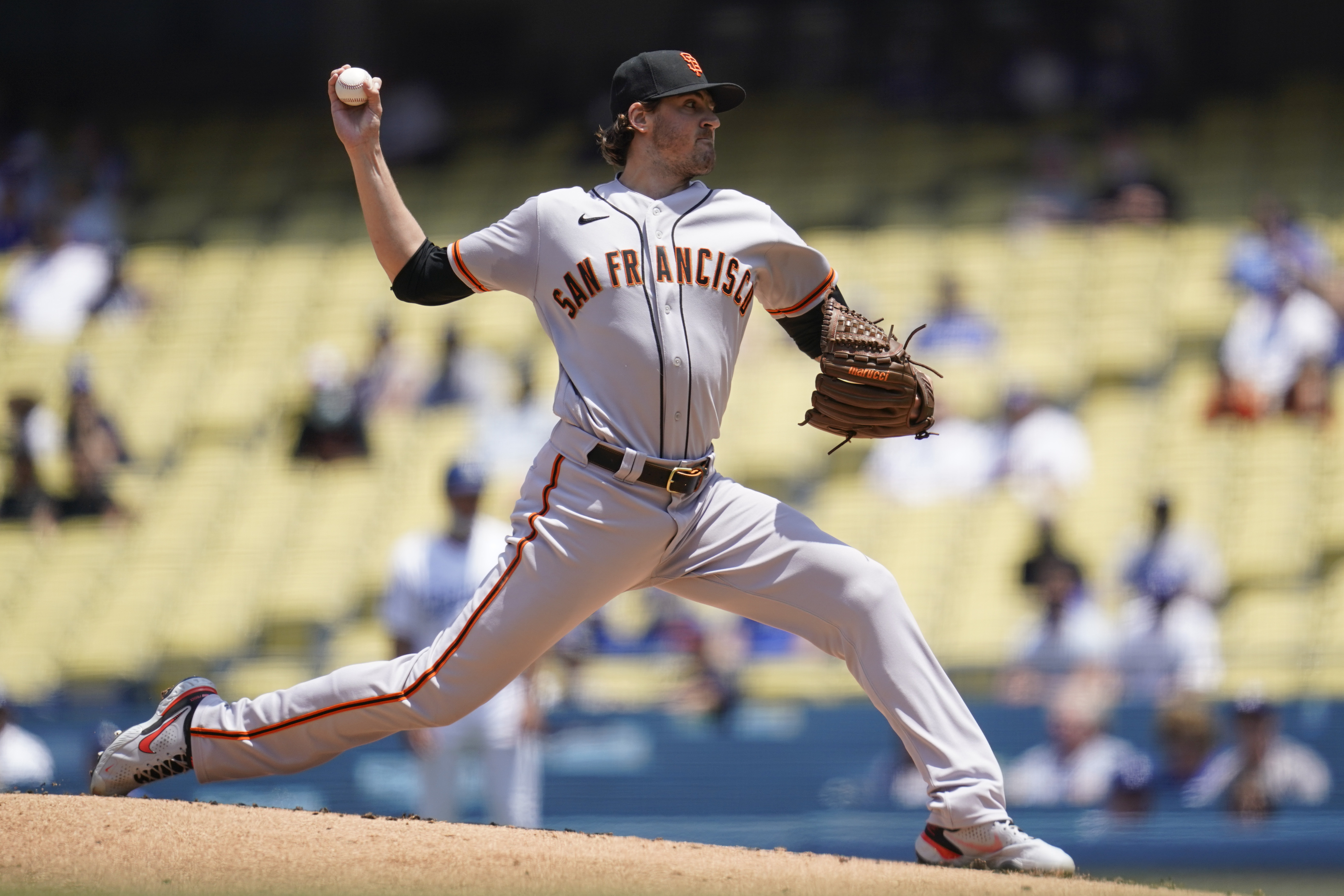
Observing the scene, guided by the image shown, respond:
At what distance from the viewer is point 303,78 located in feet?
45.3

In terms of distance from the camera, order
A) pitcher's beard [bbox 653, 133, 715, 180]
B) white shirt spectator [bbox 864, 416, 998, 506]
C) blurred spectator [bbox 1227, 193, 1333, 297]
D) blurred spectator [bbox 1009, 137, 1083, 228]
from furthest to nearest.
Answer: blurred spectator [bbox 1009, 137, 1083, 228]
blurred spectator [bbox 1227, 193, 1333, 297]
white shirt spectator [bbox 864, 416, 998, 506]
pitcher's beard [bbox 653, 133, 715, 180]

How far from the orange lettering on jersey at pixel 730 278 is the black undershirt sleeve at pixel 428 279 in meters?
0.56

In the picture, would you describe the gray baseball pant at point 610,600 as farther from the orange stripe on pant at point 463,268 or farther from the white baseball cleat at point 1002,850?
the orange stripe on pant at point 463,268

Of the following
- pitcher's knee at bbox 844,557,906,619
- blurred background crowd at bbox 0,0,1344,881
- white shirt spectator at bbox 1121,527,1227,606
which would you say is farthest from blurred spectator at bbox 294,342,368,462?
pitcher's knee at bbox 844,557,906,619

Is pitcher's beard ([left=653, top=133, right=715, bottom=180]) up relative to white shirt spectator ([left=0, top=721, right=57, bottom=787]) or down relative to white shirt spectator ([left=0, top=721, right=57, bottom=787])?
up

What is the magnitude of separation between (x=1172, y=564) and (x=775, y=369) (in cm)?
325

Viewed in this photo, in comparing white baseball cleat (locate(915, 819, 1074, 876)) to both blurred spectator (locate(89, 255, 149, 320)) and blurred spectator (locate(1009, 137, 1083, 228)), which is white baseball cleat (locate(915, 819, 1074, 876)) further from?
blurred spectator (locate(89, 255, 149, 320))

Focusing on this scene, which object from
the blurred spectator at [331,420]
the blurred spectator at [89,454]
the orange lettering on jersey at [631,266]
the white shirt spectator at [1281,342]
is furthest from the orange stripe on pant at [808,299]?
the blurred spectator at [89,454]

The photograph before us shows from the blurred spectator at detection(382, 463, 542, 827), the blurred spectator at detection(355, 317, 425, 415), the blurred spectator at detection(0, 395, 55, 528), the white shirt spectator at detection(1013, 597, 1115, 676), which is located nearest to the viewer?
the blurred spectator at detection(382, 463, 542, 827)

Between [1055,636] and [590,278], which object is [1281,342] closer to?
[1055,636]

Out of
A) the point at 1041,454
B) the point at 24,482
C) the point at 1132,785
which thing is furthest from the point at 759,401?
the point at 24,482

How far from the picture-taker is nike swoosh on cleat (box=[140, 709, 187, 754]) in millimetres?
3480

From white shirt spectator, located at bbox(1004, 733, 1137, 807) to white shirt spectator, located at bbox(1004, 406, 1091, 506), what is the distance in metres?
2.30

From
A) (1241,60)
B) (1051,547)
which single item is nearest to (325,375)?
(1051,547)
